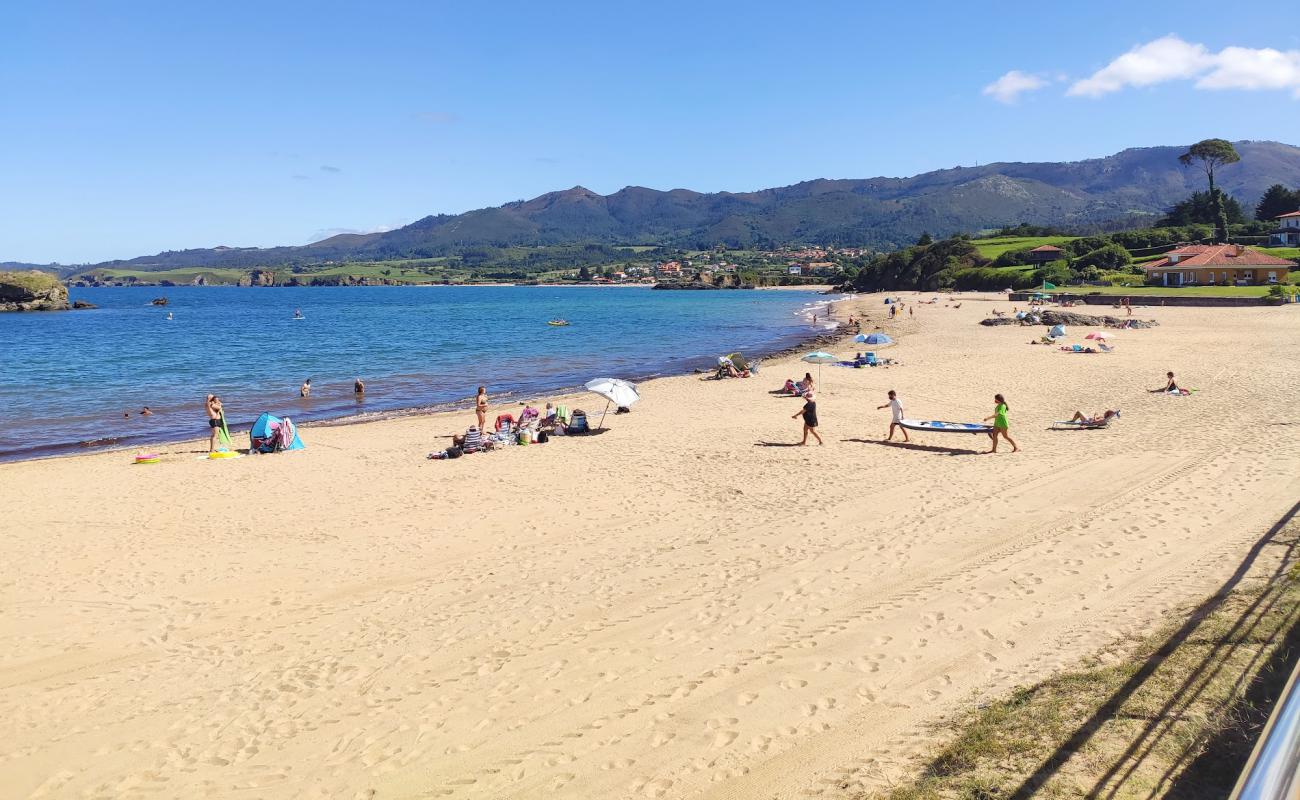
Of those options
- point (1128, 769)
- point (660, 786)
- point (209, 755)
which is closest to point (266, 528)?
point (209, 755)

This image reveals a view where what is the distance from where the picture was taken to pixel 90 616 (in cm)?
916

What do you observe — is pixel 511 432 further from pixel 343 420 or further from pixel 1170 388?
pixel 1170 388

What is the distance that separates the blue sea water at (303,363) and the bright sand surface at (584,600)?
977 centimetres

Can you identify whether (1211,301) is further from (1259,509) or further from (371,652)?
(371,652)

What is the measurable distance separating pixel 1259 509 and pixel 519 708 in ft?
35.2

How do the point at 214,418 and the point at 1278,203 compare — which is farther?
the point at 1278,203

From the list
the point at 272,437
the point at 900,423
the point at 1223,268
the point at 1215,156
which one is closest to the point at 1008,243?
the point at 1215,156

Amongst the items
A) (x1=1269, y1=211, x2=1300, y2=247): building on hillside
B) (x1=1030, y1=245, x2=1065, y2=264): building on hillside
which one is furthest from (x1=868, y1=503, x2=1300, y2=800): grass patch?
(x1=1269, y1=211, x2=1300, y2=247): building on hillside

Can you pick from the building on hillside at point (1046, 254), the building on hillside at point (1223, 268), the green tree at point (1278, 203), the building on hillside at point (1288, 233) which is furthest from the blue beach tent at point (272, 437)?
the green tree at point (1278, 203)

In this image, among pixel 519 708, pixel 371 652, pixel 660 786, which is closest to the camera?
pixel 660 786

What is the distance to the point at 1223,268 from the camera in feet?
193

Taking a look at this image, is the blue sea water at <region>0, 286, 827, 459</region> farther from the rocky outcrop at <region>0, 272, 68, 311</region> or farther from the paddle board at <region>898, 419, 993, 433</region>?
the rocky outcrop at <region>0, 272, 68, 311</region>

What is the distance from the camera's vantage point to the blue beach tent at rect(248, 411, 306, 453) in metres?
19.0

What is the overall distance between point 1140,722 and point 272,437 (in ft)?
61.0
